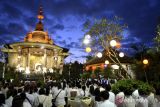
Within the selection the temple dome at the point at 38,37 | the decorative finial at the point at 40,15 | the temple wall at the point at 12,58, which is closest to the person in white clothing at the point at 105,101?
the temple dome at the point at 38,37

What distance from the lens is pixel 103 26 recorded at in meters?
19.6

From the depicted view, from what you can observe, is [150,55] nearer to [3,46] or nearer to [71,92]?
[71,92]

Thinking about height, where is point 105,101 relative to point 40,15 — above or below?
below

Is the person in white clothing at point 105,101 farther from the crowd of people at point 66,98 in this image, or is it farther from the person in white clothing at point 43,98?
the person in white clothing at point 43,98

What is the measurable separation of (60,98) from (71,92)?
103 centimetres

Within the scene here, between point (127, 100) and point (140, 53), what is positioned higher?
point (140, 53)

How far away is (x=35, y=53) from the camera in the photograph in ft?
156

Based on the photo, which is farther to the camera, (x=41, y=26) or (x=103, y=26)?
(x=41, y=26)

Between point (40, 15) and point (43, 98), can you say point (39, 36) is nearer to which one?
point (40, 15)

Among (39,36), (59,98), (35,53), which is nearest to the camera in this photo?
(59,98)

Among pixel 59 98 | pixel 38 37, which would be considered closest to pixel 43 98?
pixel 59 98

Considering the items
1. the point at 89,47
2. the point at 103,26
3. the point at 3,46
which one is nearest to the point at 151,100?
the point at 89,47

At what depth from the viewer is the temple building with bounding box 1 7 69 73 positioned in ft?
151

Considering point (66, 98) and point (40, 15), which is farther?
point (40, 15)
